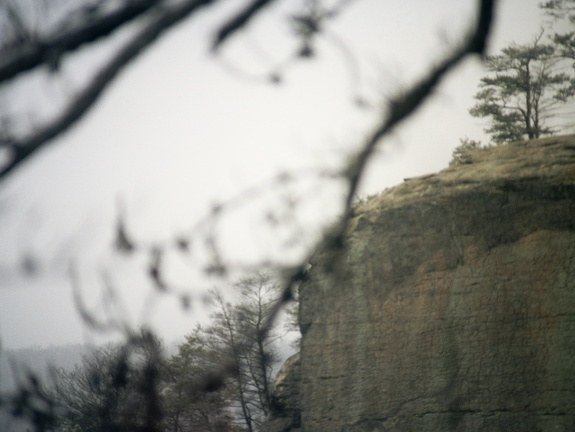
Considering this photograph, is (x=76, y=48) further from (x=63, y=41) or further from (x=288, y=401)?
(x=288, y=401)

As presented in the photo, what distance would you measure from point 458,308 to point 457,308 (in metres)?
0.02

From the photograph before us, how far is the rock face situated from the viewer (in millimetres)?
7559

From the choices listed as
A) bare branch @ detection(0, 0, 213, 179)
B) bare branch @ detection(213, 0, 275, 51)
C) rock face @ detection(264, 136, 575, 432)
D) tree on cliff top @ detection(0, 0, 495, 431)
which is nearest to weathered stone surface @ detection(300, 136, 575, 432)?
rock face @ detection(264, 136, 575, 432)

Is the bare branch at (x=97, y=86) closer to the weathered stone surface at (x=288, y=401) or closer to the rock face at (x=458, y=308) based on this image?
the rock face at (x=458, y=308)

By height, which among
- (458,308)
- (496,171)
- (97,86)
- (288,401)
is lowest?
(288,401)

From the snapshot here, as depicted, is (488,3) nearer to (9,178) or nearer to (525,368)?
(9,178)

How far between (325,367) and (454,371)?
2382 millimetres

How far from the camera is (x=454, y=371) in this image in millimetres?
7922

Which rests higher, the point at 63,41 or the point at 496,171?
the point at 496,171

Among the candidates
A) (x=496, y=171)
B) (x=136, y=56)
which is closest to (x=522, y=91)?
(x=496, y=171)

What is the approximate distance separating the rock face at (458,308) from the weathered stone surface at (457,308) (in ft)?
0.06

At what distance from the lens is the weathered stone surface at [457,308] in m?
7.56

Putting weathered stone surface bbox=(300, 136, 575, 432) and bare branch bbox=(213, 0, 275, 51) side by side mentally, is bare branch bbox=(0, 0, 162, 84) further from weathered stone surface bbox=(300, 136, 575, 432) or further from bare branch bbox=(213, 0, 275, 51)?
weathered stone surface bbox=(300, 136, 575, 432)

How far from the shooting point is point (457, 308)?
8.18 m
